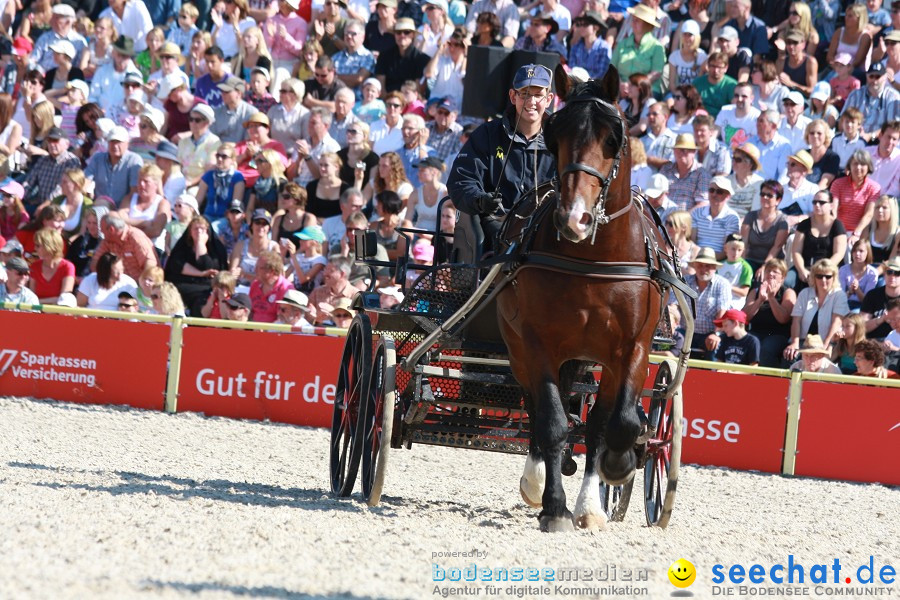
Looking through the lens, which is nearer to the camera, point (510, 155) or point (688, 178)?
point (510, 155)

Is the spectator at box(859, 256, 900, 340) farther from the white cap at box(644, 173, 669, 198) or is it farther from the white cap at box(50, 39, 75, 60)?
the white cap at box(50, 39, 75, 60)

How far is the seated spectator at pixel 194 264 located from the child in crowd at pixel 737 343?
5183 mm

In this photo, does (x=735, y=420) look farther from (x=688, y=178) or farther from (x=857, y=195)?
(x=688, y=178)

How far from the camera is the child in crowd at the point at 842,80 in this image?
551 inches

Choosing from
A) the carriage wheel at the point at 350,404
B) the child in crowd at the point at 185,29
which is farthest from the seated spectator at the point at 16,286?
the carriage wheel at the point at 350,404

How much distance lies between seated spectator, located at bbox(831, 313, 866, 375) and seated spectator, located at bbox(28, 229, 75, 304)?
297 inches

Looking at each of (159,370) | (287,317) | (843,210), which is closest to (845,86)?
(843,210)

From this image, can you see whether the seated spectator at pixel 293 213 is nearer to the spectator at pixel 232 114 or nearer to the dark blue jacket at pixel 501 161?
the spectator at pixel 232 114

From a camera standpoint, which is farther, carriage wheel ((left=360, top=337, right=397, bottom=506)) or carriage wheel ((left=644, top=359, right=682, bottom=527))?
carriage wheel ((left=360, top=337, right=397, bottom=506))

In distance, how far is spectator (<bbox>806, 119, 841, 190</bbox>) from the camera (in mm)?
12961

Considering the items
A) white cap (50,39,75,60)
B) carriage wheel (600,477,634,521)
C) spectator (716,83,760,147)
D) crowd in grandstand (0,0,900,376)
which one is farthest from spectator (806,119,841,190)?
white cap (50,39,75,60)

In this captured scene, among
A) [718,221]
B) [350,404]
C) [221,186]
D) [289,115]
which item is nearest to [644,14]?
[718,221]

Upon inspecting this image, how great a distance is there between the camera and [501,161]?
7375 mm

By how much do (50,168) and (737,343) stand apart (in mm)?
8415
